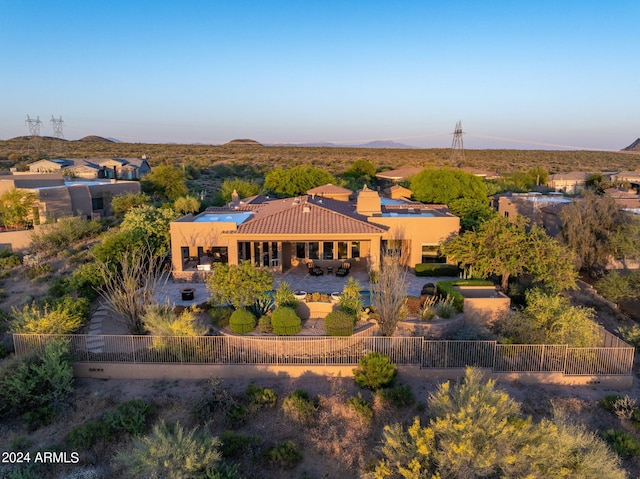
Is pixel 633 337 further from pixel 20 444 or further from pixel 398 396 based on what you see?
pixel 20 444

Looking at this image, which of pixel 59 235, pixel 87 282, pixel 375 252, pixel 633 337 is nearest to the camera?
pixel 633 337

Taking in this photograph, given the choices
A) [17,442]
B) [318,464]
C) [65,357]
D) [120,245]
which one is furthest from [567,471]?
[120,245]

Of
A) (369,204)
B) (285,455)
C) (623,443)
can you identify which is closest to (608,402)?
(623,443)

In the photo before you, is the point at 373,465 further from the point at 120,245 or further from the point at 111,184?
the point at 111,184

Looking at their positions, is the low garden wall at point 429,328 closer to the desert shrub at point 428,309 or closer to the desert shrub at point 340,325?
the desert shrub at point 428,309

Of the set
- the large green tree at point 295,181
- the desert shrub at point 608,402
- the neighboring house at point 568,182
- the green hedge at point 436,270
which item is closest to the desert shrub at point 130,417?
the desert shrub at point 608,402
